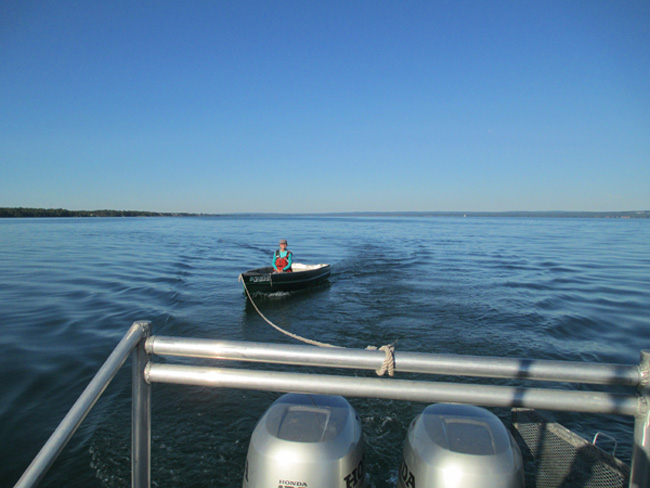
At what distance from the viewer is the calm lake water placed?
600 cm

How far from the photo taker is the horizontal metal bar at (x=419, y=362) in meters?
1.51

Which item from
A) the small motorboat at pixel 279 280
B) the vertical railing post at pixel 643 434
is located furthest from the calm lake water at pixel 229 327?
the vertical railing post at pixel 643 434

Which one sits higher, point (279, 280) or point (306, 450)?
point (306, 450)

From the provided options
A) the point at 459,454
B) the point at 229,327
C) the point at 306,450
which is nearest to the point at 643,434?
the point at 459,454

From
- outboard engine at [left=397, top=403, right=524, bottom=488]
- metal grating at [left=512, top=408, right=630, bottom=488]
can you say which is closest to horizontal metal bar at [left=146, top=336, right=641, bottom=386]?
outboard engine at [left=397, top=403, right=524, bottom=488]

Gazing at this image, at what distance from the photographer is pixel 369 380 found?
1647mm

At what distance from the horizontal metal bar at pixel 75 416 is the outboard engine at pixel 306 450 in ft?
3.97

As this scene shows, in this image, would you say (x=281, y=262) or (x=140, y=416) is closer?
(x=140, y=416)

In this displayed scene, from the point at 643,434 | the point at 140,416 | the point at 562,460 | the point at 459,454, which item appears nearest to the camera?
the point at 643,434

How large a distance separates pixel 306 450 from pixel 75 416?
4.46 feet

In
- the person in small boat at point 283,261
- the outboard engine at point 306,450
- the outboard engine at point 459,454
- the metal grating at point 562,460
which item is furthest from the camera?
the person in small boat at point 283,261

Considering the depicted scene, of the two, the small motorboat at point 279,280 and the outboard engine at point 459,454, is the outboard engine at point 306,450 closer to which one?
the outboard engine at point 459,454

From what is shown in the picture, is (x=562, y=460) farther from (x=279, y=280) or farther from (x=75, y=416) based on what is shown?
(x=279, y=280)

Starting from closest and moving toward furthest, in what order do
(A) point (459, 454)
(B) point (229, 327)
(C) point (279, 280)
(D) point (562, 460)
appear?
(A) point (459, 454)
(D) point (562, 460)
(B) point (229, 327)
(C) point (279, 280)
